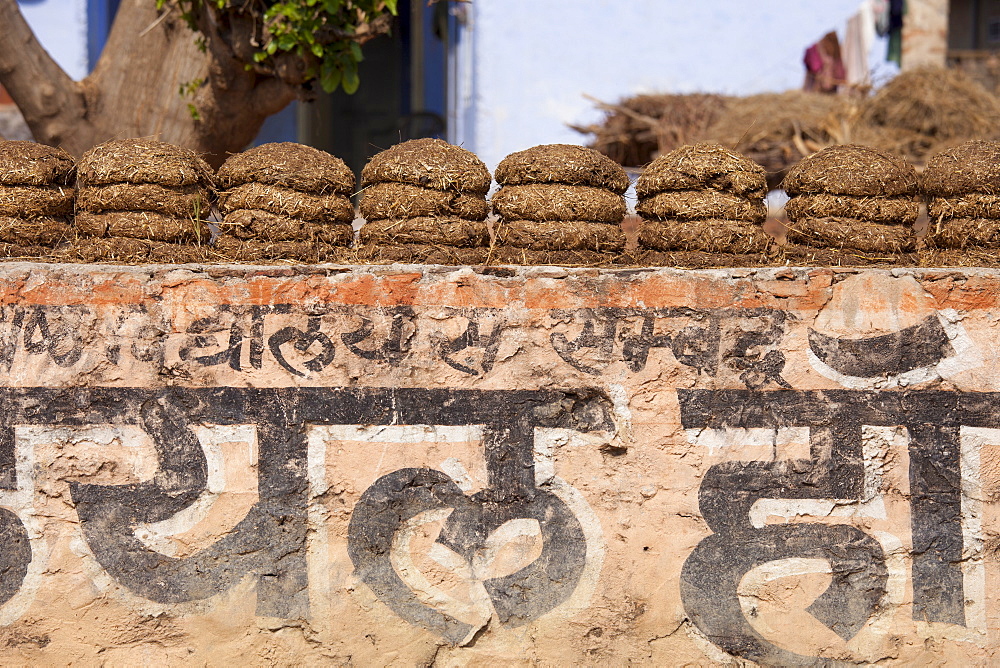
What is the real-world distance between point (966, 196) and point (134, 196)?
2.77m

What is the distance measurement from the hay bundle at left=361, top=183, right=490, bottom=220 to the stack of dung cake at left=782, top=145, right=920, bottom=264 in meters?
1.13

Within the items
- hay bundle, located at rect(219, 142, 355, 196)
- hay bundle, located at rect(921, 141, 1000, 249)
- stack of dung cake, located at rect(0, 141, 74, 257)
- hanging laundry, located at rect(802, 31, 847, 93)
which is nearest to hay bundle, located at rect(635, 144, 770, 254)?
hay bundle, located at rect(921, 141, 1000, 249)

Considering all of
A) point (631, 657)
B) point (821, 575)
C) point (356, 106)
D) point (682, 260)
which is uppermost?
point (356, 106)

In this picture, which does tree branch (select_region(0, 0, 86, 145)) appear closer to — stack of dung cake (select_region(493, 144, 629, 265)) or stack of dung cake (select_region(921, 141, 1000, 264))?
stack of dung cake (select_region(493, 144, 629, 265))

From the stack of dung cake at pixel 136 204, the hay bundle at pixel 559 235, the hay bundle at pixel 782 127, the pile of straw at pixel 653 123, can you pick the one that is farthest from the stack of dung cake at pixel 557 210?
the pile of straw at pixel 653 123

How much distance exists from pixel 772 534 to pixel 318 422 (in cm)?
152

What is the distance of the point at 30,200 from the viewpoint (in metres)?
2.81

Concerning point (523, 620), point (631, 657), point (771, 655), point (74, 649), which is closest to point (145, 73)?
point (74, 649)

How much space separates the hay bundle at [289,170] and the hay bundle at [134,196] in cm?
16

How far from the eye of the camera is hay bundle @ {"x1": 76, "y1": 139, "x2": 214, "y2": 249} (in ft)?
9.06

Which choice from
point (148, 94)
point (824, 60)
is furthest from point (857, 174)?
point (824, 60)

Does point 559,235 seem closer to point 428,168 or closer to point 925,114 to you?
point 428,168

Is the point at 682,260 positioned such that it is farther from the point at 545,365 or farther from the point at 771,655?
the point at 771,655

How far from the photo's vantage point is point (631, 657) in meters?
2.74
